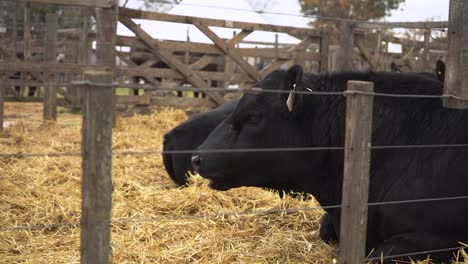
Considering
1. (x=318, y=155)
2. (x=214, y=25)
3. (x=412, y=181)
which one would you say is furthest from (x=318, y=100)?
(x=214, y=25)

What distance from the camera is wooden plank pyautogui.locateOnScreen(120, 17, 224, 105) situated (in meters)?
10.8

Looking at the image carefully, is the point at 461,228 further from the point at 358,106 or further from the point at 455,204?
the point at 358,106

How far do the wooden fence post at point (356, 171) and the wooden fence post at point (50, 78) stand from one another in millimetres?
8636

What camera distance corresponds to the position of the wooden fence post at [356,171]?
140 inches

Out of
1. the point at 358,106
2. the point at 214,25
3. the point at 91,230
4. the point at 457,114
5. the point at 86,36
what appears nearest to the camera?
the point at 91,230

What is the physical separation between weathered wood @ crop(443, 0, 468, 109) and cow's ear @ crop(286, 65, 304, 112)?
103 cm

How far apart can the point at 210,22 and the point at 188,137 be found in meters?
4.96

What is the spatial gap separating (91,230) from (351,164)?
1.49 m

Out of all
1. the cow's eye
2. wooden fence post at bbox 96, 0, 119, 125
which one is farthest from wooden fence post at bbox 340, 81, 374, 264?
wooden fence post at bbox 96, 0, 119, 125

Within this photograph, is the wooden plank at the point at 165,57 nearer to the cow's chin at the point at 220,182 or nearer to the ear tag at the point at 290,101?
the cow's chin at the point at 220,182

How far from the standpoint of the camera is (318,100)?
461cm

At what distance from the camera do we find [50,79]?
456 inches

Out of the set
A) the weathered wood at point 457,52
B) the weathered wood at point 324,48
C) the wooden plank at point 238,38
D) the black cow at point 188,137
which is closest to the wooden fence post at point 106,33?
the wooden plank at point 238,38

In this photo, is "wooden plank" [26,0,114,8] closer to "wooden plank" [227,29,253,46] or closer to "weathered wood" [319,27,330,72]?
"wooden plank" [227,29,253,46]
